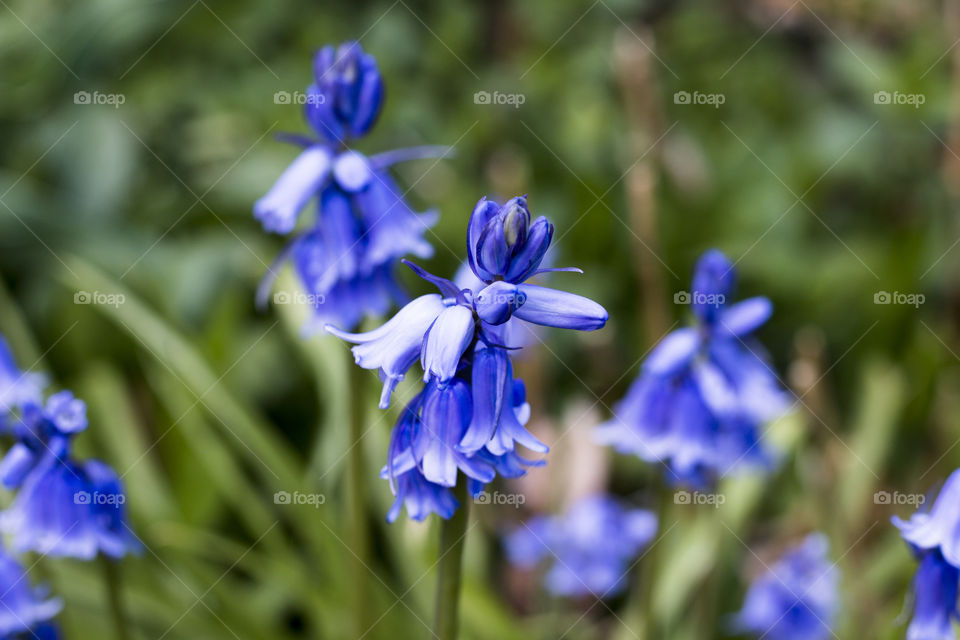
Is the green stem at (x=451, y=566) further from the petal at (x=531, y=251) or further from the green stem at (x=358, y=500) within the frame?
the green stem at (x=358, y=500)

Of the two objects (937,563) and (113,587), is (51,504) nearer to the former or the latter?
(113,587)

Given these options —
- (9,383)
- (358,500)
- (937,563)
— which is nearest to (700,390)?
(937,563)

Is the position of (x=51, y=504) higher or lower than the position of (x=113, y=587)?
higher

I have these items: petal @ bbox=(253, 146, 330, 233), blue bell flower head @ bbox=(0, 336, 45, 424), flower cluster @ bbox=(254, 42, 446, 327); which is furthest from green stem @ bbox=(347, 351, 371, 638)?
blue bell flower head @ bbox=(0, 336, 45, 424)

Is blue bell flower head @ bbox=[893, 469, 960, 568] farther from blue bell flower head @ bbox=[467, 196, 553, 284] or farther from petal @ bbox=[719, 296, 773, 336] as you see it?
blue bell flower head @ bbox=[467, 196, 553, 284]

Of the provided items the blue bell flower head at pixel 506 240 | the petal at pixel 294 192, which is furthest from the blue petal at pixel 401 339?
the petal at pixel 294 192

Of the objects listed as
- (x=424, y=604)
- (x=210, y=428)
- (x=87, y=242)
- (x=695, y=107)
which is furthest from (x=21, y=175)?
(x=695, y=107)
